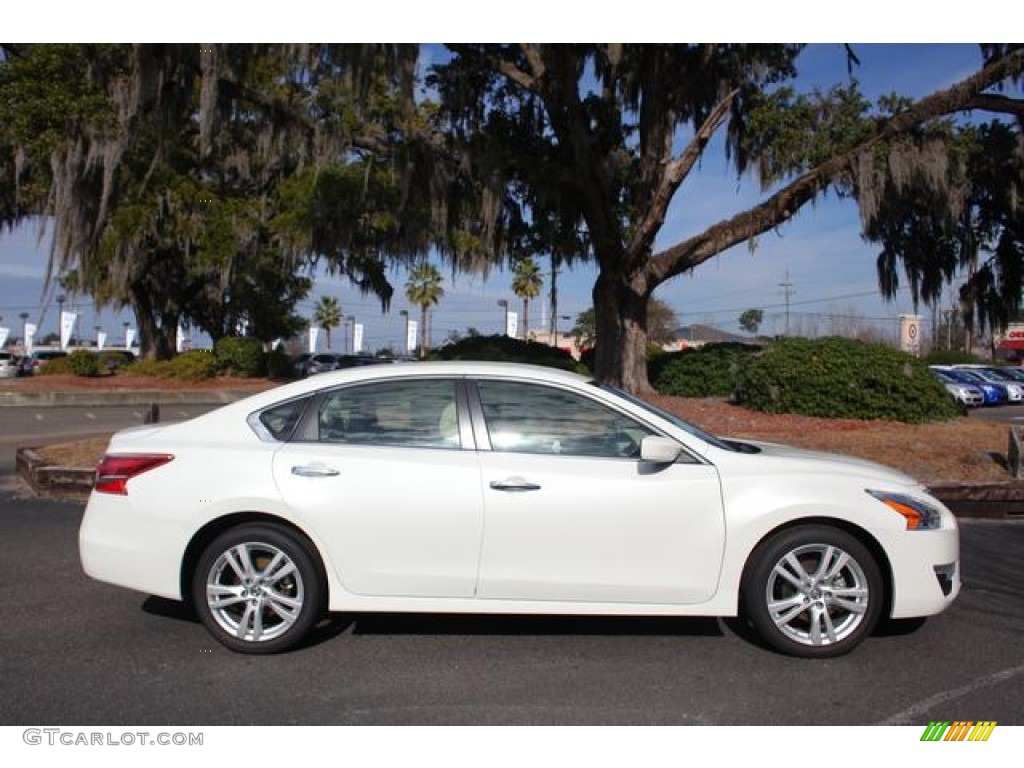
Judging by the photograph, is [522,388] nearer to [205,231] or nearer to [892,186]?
[892,186]

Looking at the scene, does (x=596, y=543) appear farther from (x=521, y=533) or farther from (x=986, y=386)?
(x=986, y=386)

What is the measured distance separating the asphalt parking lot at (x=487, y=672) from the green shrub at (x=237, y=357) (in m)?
23.2

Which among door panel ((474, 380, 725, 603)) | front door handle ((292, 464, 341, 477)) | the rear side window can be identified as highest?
the rear side window

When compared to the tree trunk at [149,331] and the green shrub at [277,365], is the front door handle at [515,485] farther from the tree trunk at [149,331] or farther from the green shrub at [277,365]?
the tree trunk at [149,331]

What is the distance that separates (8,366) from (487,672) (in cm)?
4083

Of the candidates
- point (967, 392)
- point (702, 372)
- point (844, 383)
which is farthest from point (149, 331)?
point (967, 392)

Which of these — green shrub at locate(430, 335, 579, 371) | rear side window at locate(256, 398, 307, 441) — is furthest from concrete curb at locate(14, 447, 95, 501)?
green shrub at locate(430, 335, 579, 371)

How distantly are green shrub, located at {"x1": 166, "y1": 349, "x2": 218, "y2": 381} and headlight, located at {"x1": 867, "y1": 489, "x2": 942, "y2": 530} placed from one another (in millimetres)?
24598

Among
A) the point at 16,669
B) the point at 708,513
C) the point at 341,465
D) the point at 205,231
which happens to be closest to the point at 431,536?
the point at 341,465

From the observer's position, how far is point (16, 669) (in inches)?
165

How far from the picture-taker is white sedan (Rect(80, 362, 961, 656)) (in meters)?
4.31

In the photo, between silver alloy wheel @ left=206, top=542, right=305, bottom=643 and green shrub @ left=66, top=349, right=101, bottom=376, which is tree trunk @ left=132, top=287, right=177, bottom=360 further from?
silver alloy wheel @ left=206, top=542, right=305, bottom=643

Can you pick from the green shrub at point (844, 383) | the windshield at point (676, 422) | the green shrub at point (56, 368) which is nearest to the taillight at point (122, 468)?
the windshield at point (676, 422)

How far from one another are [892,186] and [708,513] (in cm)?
1258
